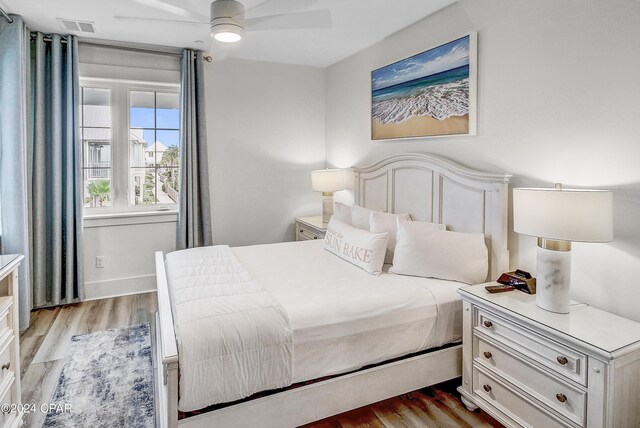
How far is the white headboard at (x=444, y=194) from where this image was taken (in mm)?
2449

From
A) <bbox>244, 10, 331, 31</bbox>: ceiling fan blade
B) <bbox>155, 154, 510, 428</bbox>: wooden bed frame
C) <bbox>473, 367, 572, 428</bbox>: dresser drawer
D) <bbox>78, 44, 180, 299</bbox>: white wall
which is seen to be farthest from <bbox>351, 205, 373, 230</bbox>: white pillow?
<bbox>78, 44, 180, 299</bbox>: white wall

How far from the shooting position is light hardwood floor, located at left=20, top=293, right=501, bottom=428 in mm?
2068

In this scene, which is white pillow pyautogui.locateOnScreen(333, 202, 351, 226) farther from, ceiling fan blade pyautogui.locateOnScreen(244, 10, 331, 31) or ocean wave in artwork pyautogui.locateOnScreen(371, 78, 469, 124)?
ceiling fan blade pyautogui.locateOnScreen(244, 10, 331, 31)

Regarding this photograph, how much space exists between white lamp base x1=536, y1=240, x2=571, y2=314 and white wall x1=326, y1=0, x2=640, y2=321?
30 cm

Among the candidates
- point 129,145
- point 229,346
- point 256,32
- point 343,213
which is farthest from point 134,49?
point 229,346

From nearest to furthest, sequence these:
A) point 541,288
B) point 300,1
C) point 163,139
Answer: point 541,288 → point 300,1 → point 163,139

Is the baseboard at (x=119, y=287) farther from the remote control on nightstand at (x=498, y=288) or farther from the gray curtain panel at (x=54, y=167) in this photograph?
the remote control on nightstand at (x=498, y=288)

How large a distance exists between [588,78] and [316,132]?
315cm

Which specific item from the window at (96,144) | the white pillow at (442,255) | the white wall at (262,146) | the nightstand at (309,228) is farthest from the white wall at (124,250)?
the white pillow at (442,255)

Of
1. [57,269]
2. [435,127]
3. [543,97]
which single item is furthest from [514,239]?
[57,269]

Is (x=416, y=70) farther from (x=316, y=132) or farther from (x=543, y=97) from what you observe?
(x=316, y=132)

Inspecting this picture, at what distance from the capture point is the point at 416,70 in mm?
3195

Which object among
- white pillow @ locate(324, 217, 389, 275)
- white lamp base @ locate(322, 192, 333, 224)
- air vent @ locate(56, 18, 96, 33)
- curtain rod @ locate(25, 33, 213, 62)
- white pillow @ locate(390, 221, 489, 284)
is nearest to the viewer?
white pillow @ locate(390, 221, 489, 284)

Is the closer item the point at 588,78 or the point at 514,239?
the point at 588,78
